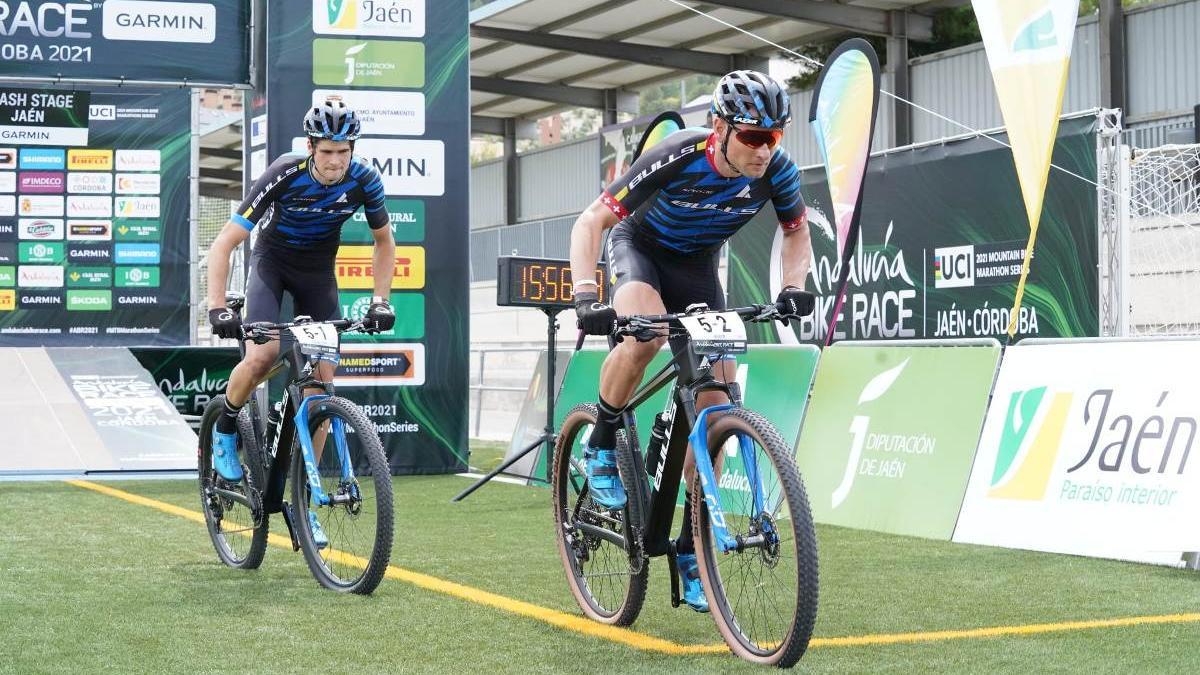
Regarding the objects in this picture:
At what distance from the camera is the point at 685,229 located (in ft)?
18.1

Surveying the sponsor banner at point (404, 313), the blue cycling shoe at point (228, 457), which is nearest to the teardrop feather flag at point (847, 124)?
the sponsor banner at point (404, 313)

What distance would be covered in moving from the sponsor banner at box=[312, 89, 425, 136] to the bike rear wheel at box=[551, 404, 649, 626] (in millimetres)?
7311

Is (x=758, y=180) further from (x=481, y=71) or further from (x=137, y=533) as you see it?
(x=481, y=71)

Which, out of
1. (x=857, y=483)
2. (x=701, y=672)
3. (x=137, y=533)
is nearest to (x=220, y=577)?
(x=137, y=533)

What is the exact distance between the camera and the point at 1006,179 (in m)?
12.2

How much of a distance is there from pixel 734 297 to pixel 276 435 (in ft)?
28.5

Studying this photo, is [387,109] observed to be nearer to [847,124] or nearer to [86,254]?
[86,254]

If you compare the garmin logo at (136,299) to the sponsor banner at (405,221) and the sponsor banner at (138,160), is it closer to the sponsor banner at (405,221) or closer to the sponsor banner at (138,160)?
the sponsor banner at (138,160)

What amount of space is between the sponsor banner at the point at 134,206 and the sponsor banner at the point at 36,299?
3.10ft

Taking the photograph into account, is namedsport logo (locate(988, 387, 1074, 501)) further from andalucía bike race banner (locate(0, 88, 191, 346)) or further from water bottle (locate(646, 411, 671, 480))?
andalucía bike race banner (locate(0, 88, 191, 346))

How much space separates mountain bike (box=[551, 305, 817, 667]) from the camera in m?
4.55

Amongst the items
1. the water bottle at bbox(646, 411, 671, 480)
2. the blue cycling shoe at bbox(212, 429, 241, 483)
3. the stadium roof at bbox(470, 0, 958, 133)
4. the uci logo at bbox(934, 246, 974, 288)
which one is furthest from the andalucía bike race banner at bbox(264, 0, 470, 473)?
the stadium roof at bbox(470, 0, 958, 133)

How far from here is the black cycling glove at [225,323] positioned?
6418mm

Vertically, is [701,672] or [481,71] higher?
[481,71]
